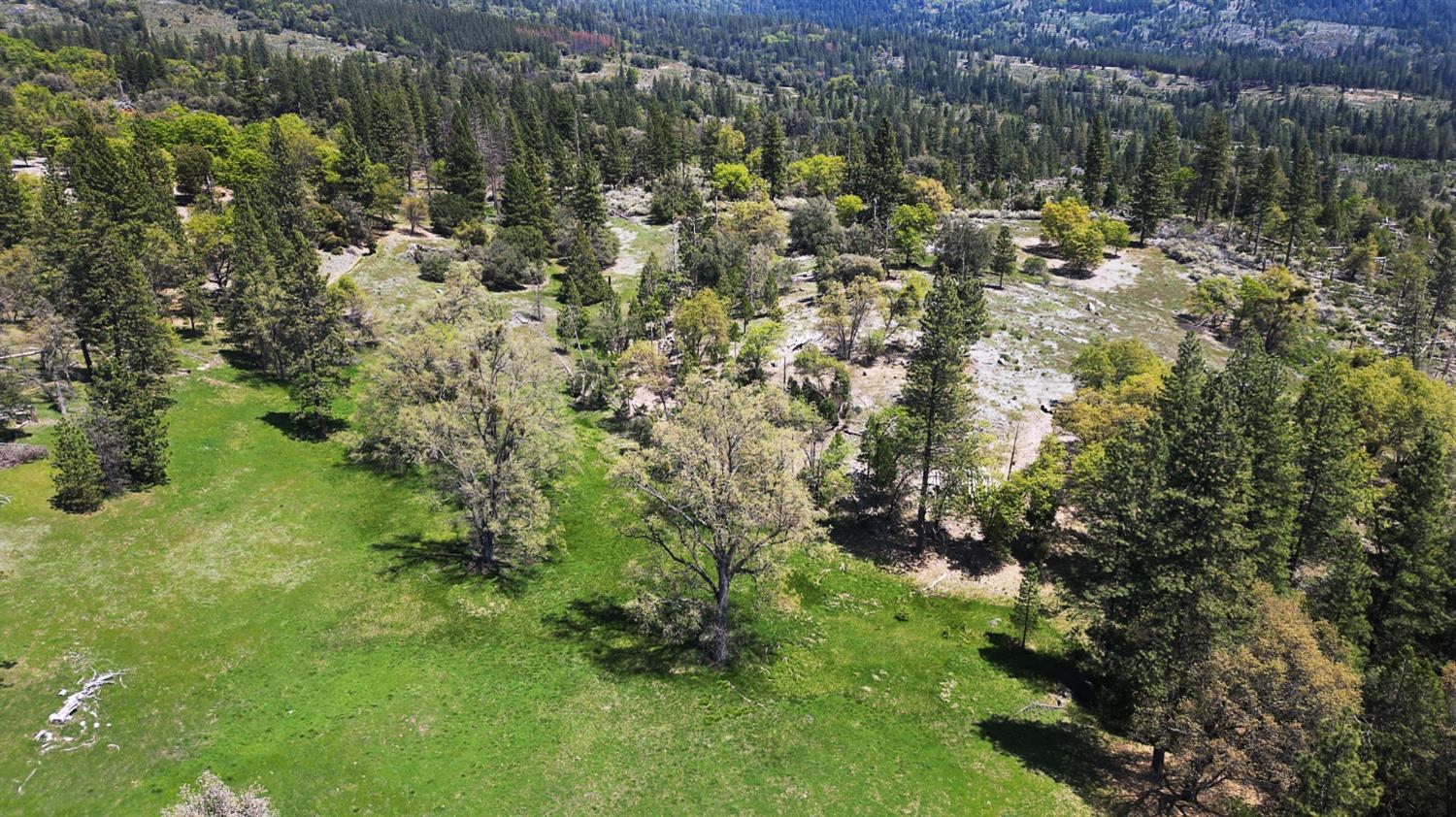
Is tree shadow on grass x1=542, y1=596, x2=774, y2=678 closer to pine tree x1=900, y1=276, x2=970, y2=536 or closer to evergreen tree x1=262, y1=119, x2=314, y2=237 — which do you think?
pine tree x1=900, y1=276, x2=970, y2=536

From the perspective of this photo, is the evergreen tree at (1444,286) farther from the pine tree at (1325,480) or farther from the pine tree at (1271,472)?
the pine tree at (1271,472)

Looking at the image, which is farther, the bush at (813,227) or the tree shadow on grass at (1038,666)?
the bush at (813,227)

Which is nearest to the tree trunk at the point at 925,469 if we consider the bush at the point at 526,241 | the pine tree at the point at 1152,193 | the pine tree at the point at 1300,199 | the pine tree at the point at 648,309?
the pine tree at the point at 648,309

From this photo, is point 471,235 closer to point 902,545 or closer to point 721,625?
point 902,545

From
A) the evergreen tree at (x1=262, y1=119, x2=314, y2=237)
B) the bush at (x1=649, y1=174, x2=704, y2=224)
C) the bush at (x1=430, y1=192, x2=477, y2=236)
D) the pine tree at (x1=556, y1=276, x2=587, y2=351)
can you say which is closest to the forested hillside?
the evergreen tree at (x1=262, y1=119, x2=314, y2=237)

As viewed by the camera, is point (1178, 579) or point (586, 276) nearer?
point (1178, 579)

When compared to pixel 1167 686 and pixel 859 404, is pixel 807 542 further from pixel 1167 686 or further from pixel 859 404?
pixel 859 404

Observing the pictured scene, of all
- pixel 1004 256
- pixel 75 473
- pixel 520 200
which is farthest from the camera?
pixel 520 200

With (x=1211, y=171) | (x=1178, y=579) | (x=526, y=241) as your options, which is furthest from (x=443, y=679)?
(x=1211, y=171)
